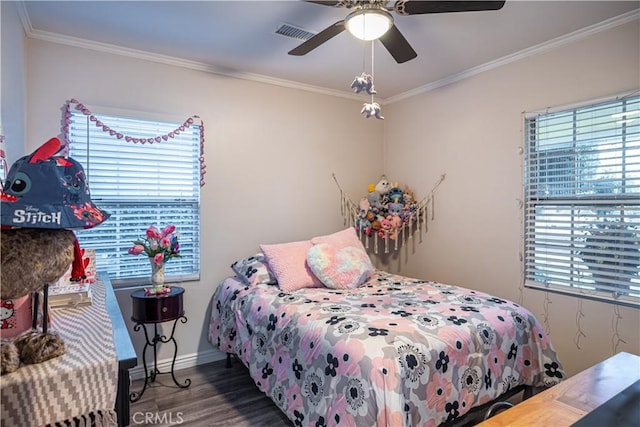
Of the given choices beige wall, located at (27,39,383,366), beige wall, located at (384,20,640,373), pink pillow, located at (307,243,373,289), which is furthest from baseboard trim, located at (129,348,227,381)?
beige wall, located at (384,20,640,373)

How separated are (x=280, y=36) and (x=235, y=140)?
1045mm

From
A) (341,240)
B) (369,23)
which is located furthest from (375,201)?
(369,23)

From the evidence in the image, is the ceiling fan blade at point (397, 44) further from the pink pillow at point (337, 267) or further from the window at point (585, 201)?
the pink pillow at point (337, 267)

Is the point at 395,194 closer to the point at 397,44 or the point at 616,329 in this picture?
the point at 397,44

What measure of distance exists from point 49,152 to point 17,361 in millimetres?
517

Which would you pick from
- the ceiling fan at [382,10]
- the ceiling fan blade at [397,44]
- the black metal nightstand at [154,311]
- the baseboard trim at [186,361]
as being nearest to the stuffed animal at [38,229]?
the ceiling fan at [382,10]

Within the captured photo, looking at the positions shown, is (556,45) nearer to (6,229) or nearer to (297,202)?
(297,202)

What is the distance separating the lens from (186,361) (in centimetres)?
304

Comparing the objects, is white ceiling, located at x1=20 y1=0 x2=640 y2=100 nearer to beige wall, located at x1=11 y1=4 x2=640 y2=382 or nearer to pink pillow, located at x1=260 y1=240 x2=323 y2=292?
beige wall, located at x1=11 y1=4 x2=640 y2=382

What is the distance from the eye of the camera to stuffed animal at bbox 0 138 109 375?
0.82 meters

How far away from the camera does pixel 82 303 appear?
4.81 feet

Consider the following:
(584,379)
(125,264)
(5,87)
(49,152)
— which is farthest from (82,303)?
(584,379)

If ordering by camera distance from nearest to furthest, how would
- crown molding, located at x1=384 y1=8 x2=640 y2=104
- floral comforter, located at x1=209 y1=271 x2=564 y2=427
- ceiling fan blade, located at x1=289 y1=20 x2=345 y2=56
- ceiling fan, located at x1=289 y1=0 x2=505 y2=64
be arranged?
floral comforter, located at x1=209 y1=271 x2=564 y2=427
ceiling fan, located at x1=289 y1=0 x2=505 y2=64
ceiling fan blade, located at x1=289 y1=20 x2=345 y2=56
crown molding, located at x1=384 y1=8 x2=640 y2=104

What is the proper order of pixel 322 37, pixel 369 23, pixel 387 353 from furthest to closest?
pixel 322 37
pixel 369 23
pixel 387 353
